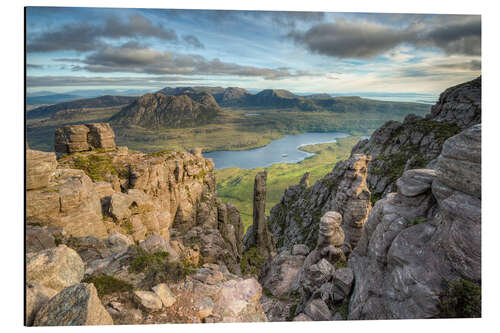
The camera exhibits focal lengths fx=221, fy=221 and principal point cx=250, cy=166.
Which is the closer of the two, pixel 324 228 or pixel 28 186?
pixel 28 186

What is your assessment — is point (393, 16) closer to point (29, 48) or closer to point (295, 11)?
point (295, 11)

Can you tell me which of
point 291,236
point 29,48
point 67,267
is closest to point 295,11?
point 29,48

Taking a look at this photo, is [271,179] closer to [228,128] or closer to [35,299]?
[228,128]

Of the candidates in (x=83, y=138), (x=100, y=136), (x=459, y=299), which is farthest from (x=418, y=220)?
(x=83, y=138)

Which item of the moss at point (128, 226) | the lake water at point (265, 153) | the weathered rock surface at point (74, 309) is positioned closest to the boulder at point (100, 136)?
the moss at point (128, 226)

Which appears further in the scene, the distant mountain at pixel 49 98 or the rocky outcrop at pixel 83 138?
the rocky outcrop at pixel 83 138

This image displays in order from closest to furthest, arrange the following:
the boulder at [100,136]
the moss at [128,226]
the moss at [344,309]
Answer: the moss at [344,309] < the moss at [128,226] < the boulder at [100,136]

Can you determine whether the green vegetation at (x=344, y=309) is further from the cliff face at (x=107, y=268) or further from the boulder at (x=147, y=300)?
the boulder at (x=147, y=300)

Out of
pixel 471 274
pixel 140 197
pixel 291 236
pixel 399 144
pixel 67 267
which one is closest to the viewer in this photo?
pixel 471 274
